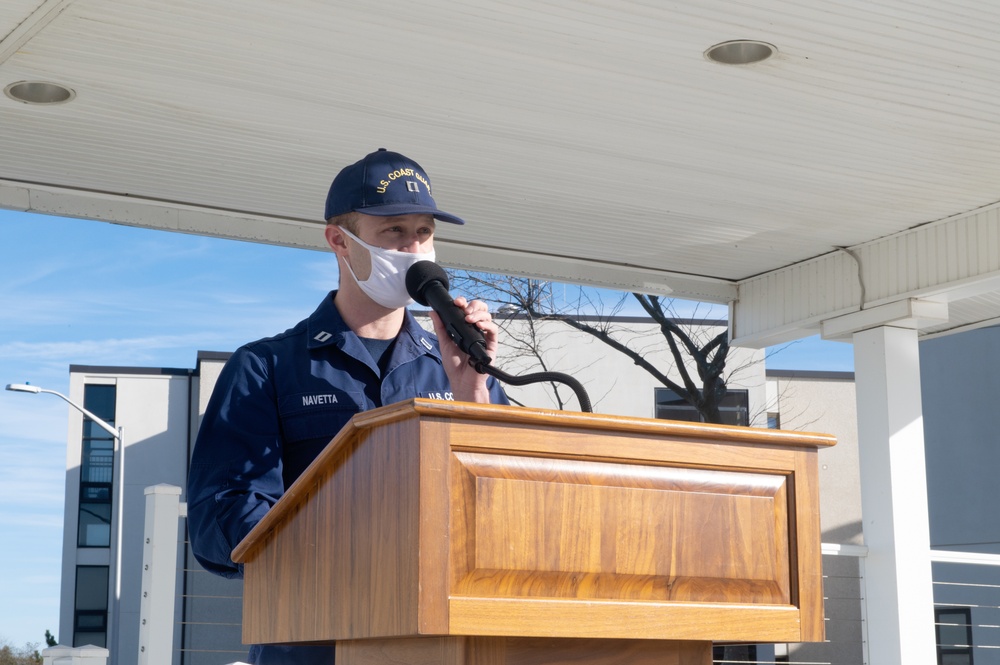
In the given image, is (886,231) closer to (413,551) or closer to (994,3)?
(994,3)

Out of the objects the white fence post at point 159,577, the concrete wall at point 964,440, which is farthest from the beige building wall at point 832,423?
the white fence post at point 159,577

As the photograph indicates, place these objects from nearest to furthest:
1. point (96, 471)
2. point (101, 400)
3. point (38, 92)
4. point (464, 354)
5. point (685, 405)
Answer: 1. point (464, 354)
2. point (38, 92)
3. point (685, 405)
4. point (101, 400)
5. point (96, 471)

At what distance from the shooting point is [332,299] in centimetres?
241

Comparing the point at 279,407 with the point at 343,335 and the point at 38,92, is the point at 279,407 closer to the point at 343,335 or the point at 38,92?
the point at 343,335

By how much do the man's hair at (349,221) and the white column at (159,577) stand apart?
9.35 feet

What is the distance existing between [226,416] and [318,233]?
4.58 meters

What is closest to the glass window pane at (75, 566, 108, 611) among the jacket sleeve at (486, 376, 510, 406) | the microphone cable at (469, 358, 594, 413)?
the jacket sleeve at (486, 376, 510, 406)

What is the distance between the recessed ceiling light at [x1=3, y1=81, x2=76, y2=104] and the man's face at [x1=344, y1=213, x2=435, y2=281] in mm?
2994

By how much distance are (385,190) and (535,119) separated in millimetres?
3053

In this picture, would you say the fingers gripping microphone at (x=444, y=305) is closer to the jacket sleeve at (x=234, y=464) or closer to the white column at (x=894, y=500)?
the jacket sleeve at (x=234, y=464)

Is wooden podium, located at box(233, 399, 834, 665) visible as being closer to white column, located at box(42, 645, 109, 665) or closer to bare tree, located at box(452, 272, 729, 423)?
white column, located at box(42, 645, 109, 665)

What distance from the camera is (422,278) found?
6.65 ft

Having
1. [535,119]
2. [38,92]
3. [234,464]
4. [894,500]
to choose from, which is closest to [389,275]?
[234,464]

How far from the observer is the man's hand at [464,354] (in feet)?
6.27
